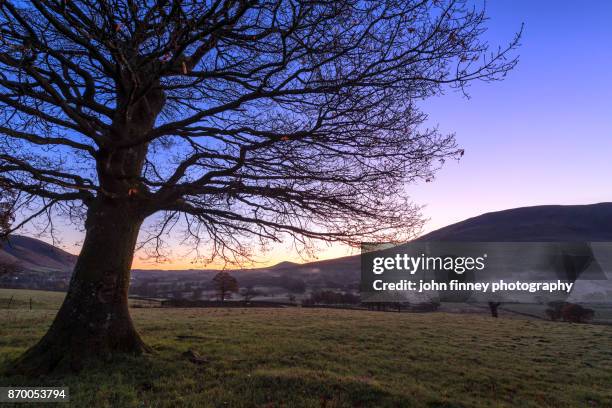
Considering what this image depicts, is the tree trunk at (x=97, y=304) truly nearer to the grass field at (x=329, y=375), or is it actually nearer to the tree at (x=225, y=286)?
the grass field at (x=329, y=375)

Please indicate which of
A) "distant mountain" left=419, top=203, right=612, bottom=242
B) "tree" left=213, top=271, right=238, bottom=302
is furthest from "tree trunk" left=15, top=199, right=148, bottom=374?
"distant mountain" left=419, top=203, right=612, bottom=242

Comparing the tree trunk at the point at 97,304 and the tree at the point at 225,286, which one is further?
the tree at the point at 225,286

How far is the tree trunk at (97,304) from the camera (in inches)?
310

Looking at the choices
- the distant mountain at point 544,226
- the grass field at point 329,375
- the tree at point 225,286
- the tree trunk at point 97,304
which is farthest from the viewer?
the distant mountain at point 544,226

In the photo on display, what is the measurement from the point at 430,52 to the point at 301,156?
355 cm

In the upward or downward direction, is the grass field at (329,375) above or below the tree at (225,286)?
above

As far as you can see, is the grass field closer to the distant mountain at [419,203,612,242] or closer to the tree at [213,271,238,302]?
the tree at [213,271,238,302]

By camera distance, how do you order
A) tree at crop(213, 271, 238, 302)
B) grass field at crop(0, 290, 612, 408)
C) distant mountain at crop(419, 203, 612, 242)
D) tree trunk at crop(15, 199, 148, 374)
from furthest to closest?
1. distant mountain at crop(419, 203, 612, 242)
2. tree at crop(213, 271, 238, 302)
3. tree trunk at crop(15, 199, 148, 374)
4. grass field at crop(0, 290, 612, 408)

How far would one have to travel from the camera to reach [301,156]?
8578 mm

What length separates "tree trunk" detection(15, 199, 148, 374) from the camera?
7.86m

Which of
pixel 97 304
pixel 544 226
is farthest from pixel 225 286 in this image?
pixel 544 226

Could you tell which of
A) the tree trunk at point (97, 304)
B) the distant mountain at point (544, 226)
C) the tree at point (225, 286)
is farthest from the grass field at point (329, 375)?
the distant mountain at point (544, 226)

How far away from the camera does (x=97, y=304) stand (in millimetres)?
8328

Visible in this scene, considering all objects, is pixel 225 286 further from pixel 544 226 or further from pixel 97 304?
pixel 544 226
